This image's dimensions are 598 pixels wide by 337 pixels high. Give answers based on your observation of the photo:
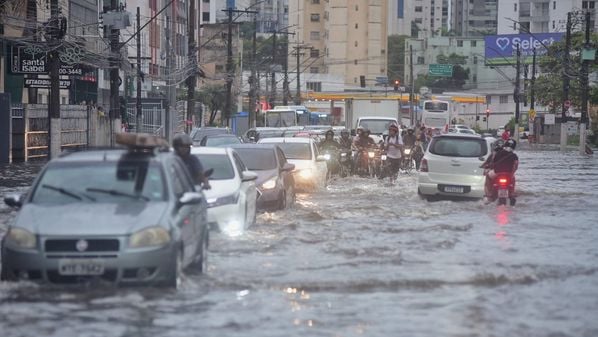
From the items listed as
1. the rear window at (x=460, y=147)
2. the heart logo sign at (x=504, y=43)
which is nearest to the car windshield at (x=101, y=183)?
the rear window at (x=460, y=147)

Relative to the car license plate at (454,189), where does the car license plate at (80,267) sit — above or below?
above

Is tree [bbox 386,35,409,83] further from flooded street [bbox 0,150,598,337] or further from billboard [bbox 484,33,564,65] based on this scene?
flooded street [bbox 0,150,598,337]

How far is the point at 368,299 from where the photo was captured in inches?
483

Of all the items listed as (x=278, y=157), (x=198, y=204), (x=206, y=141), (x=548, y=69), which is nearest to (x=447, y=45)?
(x=548, y=69)

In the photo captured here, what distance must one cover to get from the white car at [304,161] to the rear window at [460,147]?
3.44 metres

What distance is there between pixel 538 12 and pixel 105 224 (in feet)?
410

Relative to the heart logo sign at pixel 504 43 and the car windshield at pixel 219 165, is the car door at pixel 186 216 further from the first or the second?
the heart logo sign at pixel 504 43

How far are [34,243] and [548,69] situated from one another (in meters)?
83.2

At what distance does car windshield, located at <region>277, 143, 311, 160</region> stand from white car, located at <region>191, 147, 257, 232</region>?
9.58 metres

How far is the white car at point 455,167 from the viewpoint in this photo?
2650 cm

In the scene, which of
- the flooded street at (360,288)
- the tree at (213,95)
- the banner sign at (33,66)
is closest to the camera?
the flooded street at (360,288)

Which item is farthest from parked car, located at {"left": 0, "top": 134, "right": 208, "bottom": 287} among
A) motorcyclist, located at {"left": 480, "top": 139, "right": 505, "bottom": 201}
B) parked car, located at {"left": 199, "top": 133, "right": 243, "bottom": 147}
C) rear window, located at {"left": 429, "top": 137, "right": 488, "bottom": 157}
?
parked car, located at {"left": 199, "top": 133, "right": 243, "bottom": 147}

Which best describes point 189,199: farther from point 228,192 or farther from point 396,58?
point 396,58

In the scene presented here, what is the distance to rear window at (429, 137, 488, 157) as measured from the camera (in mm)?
26797
